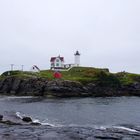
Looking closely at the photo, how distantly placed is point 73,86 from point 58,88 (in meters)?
6.61

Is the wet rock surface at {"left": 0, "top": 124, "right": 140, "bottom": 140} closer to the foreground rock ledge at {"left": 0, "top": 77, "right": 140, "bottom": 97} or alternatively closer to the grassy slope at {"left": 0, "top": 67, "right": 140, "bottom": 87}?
the foreground rock ledge at {"left": 0, "top": 77, "right": 140, "bottom": 97}

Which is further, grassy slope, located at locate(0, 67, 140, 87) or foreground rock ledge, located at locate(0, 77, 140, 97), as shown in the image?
grassy slope, located at locate(0, 67, 140, 87)

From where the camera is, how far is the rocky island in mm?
144750

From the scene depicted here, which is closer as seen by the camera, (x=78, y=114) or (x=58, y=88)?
(x=78, y=114)

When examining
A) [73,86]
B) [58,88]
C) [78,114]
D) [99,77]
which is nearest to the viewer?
[78,114]

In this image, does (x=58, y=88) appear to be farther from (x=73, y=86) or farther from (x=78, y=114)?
(x=78, y=114)

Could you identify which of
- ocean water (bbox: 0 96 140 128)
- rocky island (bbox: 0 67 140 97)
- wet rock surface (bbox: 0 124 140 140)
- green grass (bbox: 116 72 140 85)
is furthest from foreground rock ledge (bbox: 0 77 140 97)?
wet rock surface (bbox: 0 124 140 140)

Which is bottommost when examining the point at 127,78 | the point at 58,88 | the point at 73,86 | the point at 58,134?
the point at 58,134

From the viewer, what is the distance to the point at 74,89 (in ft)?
479

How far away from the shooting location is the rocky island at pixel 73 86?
145 m

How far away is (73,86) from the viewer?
146 meters

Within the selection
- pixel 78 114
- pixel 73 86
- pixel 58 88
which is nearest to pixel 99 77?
pixel 73 86

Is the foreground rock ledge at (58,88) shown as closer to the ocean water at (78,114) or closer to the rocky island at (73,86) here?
the rocky island at (73,86)

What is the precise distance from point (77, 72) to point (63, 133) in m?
135
